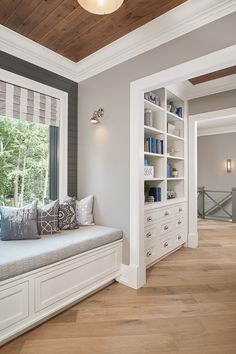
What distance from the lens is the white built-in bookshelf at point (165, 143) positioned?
10.3ft

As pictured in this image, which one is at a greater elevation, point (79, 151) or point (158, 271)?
point (79, 151)

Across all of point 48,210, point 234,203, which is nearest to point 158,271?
point 48,210

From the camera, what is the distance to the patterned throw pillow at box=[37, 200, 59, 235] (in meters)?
2.36

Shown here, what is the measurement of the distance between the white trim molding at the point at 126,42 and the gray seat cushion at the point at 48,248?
2.05 meters

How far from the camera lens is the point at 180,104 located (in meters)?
3.95

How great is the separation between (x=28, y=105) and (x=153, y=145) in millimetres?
1736

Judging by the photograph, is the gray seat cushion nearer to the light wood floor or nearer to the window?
the light wood floor

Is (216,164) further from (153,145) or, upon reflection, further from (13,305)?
(13,305)

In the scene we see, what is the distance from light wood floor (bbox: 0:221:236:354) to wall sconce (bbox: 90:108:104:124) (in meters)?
2.01

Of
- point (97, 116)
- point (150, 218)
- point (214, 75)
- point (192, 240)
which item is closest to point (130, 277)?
point (150, 218)

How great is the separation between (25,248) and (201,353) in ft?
5.11

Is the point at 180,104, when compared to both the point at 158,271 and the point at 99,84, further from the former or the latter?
the point at 158,271

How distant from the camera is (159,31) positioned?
2227 mm

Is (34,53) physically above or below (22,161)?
above
